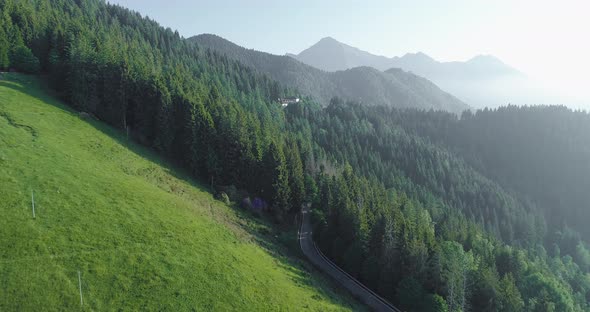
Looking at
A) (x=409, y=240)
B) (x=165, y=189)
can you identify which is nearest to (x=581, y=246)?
(x=409, y=240)

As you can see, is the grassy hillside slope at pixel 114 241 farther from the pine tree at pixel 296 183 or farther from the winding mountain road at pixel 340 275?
the pine tree at pixel 296 183

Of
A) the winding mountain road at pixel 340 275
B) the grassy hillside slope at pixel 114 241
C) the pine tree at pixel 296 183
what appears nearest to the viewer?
the grassy hillside slope at pixel 114 241

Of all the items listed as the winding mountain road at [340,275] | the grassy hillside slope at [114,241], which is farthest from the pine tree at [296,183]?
the grassy hillside slope at [114,241]

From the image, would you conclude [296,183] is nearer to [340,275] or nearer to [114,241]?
[340,275]

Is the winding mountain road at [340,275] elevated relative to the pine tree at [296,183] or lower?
lower

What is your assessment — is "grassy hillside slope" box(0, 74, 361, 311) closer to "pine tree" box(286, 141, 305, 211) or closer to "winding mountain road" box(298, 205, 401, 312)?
"winding mountain road" box(298, 205, 401, 312)

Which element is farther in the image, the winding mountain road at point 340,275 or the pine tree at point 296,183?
the pine tree at point 296,183

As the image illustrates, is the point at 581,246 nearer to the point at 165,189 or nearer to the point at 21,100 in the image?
the point at 165,189
